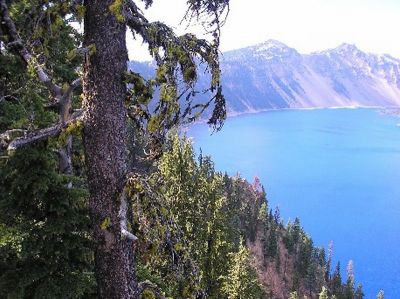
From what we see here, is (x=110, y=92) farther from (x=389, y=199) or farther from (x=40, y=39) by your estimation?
(x=389, y=199)

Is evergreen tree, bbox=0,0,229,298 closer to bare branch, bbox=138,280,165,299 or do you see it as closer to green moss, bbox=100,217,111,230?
green moss, bbox=100,217,111,230

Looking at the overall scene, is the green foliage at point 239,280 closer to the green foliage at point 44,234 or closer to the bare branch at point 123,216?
the green foliage at point 44,234

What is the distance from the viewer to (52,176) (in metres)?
7.97

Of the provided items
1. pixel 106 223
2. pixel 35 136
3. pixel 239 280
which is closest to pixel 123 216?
pixel 106 223

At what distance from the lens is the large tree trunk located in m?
5.02

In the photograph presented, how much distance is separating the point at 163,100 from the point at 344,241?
164 metres

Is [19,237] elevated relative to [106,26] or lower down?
lower down

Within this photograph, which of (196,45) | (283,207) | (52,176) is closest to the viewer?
(196,45)

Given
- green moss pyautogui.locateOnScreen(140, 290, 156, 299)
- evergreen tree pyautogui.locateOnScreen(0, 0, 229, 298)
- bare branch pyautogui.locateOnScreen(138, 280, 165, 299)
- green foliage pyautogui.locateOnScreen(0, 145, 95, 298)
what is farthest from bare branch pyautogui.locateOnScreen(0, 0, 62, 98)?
green foliage pyautogui.locateOnScreen(0, 145, 95, 298)

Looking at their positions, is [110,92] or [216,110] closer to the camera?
[110,92]

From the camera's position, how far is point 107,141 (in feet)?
16.9

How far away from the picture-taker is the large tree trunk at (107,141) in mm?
5016

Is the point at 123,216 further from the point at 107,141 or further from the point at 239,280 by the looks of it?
the point at 239,280

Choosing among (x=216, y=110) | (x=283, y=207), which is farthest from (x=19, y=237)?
(x=283, y=207)
